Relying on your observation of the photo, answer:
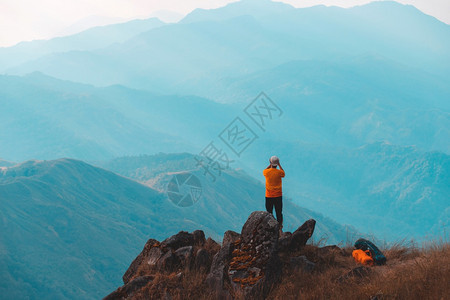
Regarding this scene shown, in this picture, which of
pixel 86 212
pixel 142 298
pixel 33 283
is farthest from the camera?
pixel 86 212

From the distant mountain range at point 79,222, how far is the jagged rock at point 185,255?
2173 inches

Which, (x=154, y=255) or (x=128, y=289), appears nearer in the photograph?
(x=128, y=289)

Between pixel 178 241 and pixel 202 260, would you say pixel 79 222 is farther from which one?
pixel 202 260

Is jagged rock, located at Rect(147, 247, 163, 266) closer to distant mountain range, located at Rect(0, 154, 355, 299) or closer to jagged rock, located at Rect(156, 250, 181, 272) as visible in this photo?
jagged rock, located at Rect(156, 250, 181, 272)

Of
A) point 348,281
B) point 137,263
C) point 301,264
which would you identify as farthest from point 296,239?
point 137,263

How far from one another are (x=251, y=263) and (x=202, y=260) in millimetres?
1710

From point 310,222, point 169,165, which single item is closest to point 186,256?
point 310,222

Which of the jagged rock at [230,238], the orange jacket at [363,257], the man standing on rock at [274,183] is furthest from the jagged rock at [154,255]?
the orange jacket at [363,257]

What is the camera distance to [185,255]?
10.8 m

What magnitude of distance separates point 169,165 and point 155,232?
60537mm

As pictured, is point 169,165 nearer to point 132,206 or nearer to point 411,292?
point 132,206

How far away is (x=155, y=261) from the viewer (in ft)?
37.0

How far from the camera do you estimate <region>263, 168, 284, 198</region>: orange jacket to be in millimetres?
11203

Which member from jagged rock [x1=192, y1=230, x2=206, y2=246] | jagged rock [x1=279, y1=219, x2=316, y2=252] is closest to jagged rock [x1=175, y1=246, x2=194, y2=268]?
jagged rock [x1=192, y1=230, x2=206, y2=246]
